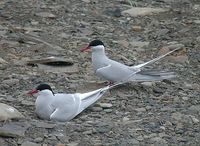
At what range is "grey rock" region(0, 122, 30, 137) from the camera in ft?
18.1

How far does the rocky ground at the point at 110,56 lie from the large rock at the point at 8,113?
5 cm

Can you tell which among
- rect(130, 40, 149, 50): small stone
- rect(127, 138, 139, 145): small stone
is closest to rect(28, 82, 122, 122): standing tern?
rect(127, 138, 139, 145): small stone

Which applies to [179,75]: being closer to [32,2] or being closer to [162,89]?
[162,89]

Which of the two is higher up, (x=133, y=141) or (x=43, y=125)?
(x=43, y=125)

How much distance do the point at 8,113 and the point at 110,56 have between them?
8.57 ft

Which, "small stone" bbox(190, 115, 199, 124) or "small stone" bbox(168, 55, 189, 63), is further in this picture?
"small stone" bbox(168, 55, 189, 63)

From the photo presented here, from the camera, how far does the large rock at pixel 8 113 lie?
5.80 meters

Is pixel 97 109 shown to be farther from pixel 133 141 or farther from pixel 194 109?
pixel 194 109

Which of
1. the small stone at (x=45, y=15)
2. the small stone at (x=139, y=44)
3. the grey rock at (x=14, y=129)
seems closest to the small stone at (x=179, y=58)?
the small stone at (x=139, y=44)

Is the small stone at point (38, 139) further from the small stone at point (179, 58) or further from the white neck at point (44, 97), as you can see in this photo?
the small stone at point (179, 58)

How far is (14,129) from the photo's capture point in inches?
221

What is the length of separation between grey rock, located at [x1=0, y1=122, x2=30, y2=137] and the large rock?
0.31ft

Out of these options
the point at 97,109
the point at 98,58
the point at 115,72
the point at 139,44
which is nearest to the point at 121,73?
the point at 115,72

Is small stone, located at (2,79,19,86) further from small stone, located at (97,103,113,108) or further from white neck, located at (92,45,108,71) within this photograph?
small stone, located at (97,103,113,108)
